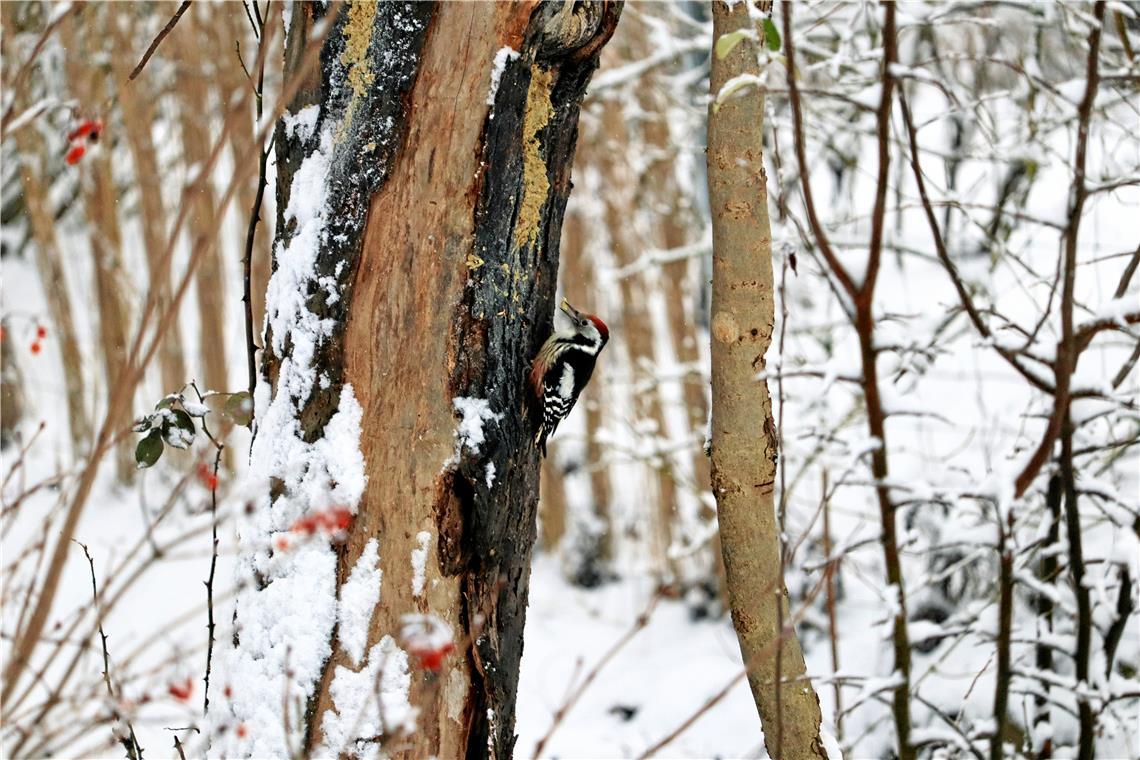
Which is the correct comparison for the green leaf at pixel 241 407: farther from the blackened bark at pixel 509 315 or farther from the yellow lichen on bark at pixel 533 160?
the yellow lichen on bark at pixel 533 160

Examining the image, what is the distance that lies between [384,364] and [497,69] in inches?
20.5

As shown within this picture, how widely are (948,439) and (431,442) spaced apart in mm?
4684

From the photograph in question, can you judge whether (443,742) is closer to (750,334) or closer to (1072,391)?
(750,334)

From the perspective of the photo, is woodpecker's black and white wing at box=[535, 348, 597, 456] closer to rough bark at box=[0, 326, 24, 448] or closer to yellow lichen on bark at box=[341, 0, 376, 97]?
yellow lichen on bark at box=[341, 0, 376, 97]

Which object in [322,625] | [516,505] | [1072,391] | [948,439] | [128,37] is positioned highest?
[128,37]

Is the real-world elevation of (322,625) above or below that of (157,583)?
below

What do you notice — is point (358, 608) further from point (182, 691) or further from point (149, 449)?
point (149, 449)

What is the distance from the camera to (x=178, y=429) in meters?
1.92

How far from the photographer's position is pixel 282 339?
1846 millimetres

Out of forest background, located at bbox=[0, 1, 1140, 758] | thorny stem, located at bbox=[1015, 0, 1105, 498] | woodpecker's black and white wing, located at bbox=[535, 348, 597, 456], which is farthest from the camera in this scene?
forest background, located at bbox=[0, 1, 1140, 758]

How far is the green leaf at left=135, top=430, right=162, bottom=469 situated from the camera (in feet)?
6.17

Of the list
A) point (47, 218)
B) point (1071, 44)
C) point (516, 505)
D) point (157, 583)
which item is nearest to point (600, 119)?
point (1071, 44)

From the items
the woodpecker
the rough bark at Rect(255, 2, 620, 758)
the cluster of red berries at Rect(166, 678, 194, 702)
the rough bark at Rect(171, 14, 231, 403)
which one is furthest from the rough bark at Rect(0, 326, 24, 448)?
the cluster of red berries at Rect(166, 678, 194, 702)

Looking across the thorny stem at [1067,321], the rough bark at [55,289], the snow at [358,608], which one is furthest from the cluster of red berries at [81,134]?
the rough bark at [55,289]
